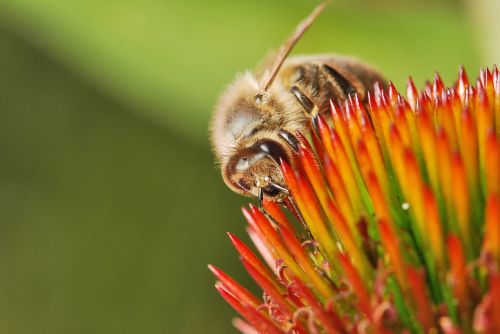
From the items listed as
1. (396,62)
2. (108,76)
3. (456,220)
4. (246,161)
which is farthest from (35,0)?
(456,220)

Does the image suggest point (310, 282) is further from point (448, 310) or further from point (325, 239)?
point (448, 310)

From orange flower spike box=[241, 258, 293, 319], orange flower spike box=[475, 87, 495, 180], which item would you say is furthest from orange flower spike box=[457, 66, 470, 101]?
orange flower spike box=[241, 258, 293, 319]

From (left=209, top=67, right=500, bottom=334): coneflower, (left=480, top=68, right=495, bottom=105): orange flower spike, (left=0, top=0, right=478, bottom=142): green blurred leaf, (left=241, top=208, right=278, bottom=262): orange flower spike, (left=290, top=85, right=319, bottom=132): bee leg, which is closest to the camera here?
(left=209, top=67, right=500, bottom=334): coneflower

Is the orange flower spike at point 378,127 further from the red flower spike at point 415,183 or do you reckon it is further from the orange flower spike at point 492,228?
the orange flower spike at point 492,228

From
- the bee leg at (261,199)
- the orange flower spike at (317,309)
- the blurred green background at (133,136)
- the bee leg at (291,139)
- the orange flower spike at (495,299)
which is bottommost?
the orange flower spike at (495,299)

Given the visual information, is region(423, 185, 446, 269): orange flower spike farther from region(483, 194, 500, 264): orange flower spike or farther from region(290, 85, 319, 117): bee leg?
region(290, 85, 319, 117): bee leg

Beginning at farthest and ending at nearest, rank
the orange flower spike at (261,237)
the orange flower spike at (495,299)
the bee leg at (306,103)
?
1. the bee leg at (306,103)
2. the orange flower spike at (261,237)
3. the orange flower spike at (495,299)

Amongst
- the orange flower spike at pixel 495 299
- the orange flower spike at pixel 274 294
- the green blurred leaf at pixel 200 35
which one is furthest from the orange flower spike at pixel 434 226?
the green blurred leaf at pixel 200 35
